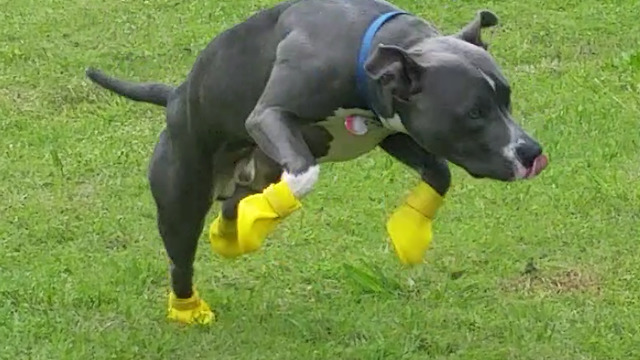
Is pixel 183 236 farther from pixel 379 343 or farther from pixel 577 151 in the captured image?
pixel 577 151

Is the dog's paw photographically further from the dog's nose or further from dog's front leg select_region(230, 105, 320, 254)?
the dog's nose

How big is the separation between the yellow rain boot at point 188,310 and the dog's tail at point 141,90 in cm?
70

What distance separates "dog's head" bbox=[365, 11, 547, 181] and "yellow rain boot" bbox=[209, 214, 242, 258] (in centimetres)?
138

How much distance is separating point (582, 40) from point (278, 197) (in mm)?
A: 5285

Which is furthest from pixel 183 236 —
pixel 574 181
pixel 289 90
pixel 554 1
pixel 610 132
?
pixel 554 1

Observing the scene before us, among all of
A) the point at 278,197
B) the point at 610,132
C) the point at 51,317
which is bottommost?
the point at 610,132

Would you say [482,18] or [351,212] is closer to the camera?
[482,18]

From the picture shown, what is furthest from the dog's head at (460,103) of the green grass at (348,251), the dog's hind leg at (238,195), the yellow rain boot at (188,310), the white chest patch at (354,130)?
the yellow rain boot at (188,310)

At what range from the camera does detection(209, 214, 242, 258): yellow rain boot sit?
16.7ft

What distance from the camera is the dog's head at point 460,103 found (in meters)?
3.73

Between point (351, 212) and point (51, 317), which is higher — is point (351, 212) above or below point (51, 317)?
below

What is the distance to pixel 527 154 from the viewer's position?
12.2 feet

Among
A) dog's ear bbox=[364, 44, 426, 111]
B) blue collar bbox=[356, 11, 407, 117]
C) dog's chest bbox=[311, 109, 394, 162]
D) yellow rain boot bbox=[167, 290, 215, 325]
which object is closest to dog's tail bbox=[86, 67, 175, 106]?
yellow rain boot bbox=[167, 290, 215, 325]

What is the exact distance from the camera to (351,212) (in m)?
6.36
